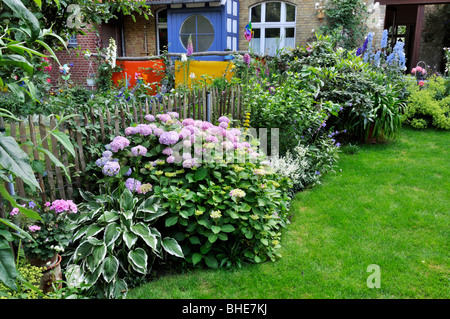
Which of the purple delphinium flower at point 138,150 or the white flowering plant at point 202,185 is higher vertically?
the purple delphinium flower at point 138,150

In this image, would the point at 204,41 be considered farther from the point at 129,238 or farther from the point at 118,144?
the point at 129,238

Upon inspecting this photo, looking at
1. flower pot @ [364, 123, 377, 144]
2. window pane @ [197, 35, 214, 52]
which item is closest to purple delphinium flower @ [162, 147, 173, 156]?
flower pot @ [364, 123, 377, 144]

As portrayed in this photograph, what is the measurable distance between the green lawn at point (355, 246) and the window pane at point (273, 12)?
795 centimetres

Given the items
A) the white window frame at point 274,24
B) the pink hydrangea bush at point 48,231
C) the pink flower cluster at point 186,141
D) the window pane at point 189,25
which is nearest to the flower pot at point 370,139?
the pink flower cluster at point 186,141

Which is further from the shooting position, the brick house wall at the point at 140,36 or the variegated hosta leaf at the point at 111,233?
the brick house wall at the point at 140,36

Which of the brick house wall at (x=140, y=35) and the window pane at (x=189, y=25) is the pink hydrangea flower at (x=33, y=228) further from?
the window pane at (x=189, y=25)

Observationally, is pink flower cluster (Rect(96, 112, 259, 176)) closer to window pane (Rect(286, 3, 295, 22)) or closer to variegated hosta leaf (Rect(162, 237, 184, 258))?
variegated hosta leaf (Rect(162, 237, 184, 258))

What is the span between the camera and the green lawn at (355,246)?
7.95 ft

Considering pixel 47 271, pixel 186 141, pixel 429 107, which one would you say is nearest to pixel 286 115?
pixel 186 141

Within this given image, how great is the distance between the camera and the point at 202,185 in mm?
2723

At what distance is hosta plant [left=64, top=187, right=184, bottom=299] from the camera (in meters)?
2.32

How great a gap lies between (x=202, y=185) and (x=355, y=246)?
1.39 m

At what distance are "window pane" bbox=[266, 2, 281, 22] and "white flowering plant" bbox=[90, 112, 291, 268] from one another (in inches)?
365

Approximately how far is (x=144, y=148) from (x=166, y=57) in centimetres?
547
